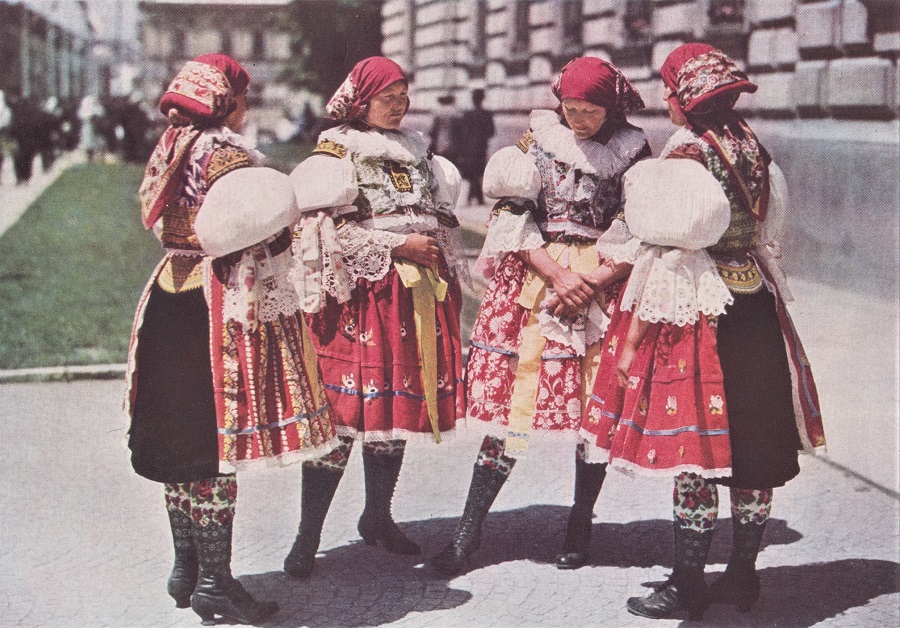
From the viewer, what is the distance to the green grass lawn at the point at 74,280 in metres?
8.69

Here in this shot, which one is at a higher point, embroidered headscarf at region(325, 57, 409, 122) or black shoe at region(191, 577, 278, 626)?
embroidered headscarf at region(325, 57, 409, 122)

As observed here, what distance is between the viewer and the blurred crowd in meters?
24.9

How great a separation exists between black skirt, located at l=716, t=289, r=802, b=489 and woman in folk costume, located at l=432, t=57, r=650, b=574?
620mm

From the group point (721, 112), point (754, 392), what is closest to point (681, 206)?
point (721, 112)

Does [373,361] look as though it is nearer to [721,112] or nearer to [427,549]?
[427,549]

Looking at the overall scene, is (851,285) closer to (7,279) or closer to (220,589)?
(220,589)

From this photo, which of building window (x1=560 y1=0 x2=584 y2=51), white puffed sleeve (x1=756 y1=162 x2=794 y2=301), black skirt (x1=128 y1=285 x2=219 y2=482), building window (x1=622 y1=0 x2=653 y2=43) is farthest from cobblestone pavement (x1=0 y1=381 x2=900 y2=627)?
building window (x1=560 y1=0 x2=584 y2=51)

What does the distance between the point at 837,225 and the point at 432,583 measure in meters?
7.07

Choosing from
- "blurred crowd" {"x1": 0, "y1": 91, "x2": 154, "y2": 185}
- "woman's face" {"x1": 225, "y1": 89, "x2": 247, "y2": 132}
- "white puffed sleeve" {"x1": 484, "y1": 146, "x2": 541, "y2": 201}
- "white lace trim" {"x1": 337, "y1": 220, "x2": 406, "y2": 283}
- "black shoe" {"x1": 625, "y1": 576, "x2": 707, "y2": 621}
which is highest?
"blurred crowd" {"x1": 0, "y1": 91, "x2": 154, "y2": 185}

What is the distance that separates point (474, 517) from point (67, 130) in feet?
121

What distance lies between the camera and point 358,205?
455 cm

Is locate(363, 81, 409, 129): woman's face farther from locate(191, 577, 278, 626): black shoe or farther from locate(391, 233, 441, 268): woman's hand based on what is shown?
locate(191, 577, 278, 626): black shoe

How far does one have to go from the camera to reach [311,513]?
4.58 meters

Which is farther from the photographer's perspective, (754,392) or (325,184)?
(325,184)
